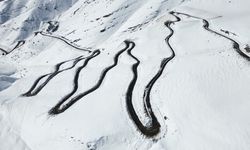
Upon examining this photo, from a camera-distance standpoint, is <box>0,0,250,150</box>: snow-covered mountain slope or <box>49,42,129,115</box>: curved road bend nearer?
<box>0,0,250,150</box>: snow-covered mountain slope

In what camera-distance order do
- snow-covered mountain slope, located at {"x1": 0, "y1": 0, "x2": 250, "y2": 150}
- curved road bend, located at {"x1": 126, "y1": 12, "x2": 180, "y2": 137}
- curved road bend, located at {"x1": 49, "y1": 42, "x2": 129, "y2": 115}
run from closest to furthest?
snow-covered mountain slope, located at {"x1": 0, "y1": 0, "x2": 250, "y2": 150} < curved road bend, located at {"x1": 126, "y1": 12, "x2": 180, "y2": 137} < curved road bend, located at {"x1": 49, "y1": 42, "x2": 129, "y2": 115}

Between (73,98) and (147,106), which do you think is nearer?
(147,106)

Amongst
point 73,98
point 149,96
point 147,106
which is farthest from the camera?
point 73,98

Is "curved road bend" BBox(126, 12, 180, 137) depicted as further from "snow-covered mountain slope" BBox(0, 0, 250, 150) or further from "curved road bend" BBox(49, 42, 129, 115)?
"curved road bend" BBox(49, 42, 129, 115)

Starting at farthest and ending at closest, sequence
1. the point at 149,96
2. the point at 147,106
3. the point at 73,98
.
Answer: the point at 73,98
the point at 149,96
the point at 147,106

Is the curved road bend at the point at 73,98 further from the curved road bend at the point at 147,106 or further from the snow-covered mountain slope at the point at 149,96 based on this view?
the curved road bend at the point at 147,106

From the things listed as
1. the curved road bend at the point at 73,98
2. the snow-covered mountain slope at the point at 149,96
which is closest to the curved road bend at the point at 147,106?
the snow-covered mountain slope at the point at 149,96

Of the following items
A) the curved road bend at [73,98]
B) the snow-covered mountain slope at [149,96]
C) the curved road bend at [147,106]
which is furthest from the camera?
the curved road bend at [73,98]

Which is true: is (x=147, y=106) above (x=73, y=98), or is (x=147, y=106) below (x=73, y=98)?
below

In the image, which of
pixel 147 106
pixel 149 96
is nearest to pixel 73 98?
pixel 149 96

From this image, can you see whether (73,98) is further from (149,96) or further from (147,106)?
(147,106)

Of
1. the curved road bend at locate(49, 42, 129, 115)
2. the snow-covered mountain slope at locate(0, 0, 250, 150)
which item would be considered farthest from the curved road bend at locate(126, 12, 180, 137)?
the curved road bend at locate(49, 42, 129, 115)

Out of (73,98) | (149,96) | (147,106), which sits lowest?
(149,96)
